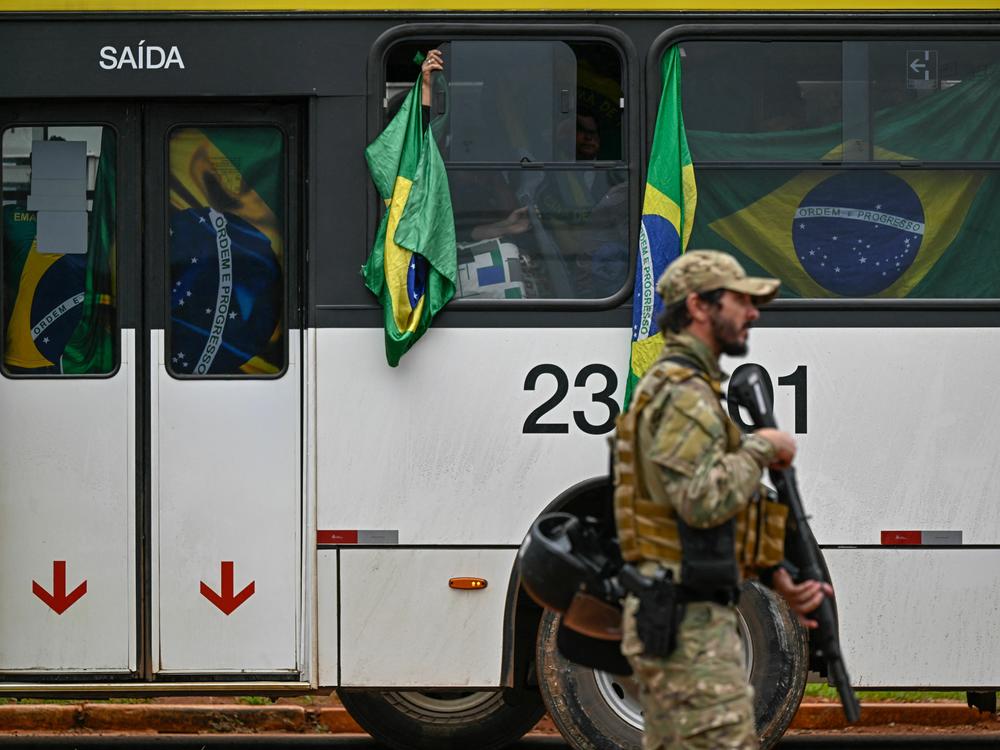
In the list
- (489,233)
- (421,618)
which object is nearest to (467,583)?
(421,618)

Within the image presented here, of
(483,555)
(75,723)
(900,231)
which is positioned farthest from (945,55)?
(75,723)

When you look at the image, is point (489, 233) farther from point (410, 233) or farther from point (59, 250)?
point (59, 250)

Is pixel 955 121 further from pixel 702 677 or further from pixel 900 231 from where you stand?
pixel 702 677

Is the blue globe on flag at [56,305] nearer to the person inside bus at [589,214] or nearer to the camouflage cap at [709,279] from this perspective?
the person inside bus at [589,214]

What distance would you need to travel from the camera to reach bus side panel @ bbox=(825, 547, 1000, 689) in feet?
20.4

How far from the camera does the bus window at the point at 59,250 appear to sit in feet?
20.7

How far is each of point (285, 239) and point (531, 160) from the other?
1.03 meters

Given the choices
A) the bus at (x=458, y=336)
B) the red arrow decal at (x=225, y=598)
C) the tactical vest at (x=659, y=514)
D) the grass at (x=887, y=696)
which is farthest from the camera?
the grass at (x=887, y=696)

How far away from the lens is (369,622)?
624 centimetres

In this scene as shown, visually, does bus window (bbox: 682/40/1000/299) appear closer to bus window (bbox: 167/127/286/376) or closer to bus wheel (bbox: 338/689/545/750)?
bus window (bbox: 167/127/286/376)

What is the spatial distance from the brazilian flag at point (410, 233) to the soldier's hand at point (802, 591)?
1.99 m

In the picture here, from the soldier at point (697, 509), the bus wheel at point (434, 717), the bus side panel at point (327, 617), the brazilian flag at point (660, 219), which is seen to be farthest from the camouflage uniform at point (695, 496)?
the bus wheel at point (434, 717)

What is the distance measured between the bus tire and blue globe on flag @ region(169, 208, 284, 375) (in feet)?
5.36

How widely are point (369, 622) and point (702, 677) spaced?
6.87ft
